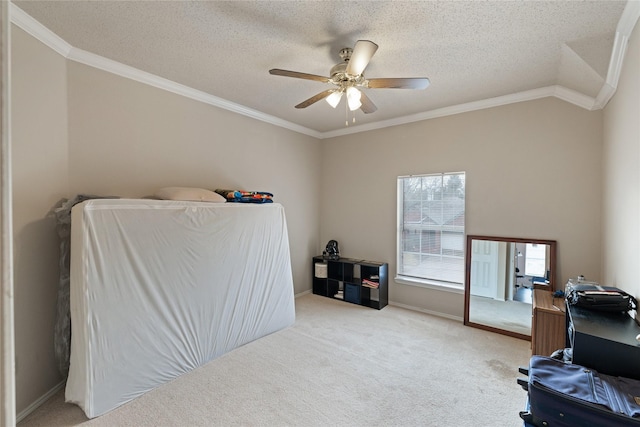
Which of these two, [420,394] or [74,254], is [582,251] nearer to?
[420,394]

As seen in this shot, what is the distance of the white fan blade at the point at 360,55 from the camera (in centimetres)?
173

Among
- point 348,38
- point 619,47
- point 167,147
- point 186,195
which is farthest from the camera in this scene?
point 167,147

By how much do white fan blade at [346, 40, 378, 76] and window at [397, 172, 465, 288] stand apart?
2.23 meters

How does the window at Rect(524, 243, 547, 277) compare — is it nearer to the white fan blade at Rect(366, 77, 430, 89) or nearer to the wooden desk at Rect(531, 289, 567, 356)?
the wooden desk at Rect(531, 289, 567, 356)

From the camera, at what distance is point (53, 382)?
85.0 inches

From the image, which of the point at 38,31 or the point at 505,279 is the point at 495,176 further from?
the point at 38,31

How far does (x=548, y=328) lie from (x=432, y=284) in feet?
4.63

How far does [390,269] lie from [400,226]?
651mm

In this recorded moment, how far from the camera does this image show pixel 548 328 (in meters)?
2.42

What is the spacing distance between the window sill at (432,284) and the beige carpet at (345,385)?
0.51 meters

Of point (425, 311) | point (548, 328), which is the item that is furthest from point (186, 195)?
point (548, 328)

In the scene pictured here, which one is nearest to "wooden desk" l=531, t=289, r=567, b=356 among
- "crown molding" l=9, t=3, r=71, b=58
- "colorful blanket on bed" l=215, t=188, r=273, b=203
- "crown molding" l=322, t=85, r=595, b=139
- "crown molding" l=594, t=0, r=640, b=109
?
"crown molding" l=594, t=0, r=640, b=109

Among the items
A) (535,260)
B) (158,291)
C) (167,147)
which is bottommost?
(158,291)

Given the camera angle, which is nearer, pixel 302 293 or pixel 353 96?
pixel 353 96
